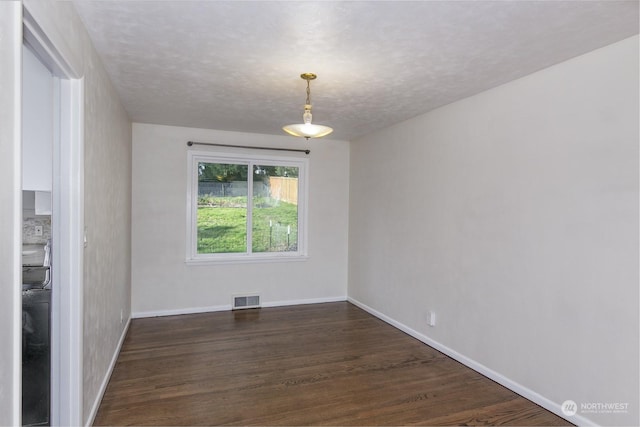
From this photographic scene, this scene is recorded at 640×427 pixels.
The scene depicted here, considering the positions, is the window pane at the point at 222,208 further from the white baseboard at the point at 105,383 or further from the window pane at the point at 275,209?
the white baseboard at the point at 105,383

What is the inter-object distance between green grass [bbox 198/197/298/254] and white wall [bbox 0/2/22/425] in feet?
12.4

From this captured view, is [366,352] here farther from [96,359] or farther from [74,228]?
[74,228]

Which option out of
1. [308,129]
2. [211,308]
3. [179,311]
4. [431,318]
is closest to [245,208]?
[211,308]

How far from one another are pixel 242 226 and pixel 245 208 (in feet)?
0.83

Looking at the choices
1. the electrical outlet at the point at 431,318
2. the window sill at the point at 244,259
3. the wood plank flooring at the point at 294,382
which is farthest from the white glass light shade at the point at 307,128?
the window sill at the point at 244,259

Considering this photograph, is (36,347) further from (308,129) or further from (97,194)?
(308,129)

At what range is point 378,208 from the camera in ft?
15.8

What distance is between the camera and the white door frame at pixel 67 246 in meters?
1.97

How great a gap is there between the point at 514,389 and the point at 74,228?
324 centimetres

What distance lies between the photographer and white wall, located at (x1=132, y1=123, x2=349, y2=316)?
463cm

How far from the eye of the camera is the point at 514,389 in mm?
2875

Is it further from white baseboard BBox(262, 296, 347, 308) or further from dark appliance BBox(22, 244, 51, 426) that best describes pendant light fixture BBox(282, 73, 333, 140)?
white baseboard BBox(262, 296, 347, 308)

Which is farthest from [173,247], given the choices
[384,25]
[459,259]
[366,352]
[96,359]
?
[384,25]

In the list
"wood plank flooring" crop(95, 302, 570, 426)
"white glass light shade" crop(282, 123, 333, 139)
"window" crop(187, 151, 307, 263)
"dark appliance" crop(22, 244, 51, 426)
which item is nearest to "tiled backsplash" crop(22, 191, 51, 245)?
"dark appliance" crop(22, 244, 51, 426)
